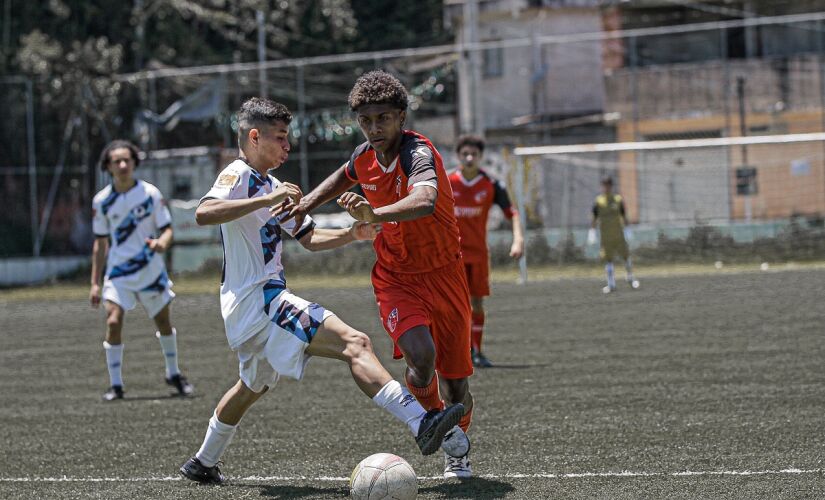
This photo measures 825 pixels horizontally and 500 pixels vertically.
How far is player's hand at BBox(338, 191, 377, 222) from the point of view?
507 centimetres

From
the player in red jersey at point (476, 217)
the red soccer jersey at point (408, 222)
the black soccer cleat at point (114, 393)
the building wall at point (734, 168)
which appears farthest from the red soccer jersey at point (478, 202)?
the building wall at point (734, 168)

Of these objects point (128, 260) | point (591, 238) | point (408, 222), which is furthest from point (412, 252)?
point (591, 238)

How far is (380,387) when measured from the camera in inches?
206

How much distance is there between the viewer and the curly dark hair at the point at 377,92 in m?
5.44

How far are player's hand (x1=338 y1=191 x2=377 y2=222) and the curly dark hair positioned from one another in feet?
1.79

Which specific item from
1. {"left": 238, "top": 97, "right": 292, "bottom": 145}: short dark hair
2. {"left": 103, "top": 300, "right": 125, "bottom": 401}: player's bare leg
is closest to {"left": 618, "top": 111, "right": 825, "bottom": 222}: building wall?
{"left": 103, "top": 300, "right": 125, "bottom": 401}: player's bare leg

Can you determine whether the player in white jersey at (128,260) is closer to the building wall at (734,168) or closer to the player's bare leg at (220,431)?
the player's bare leg at (220,431)

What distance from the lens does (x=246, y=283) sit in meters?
5.63

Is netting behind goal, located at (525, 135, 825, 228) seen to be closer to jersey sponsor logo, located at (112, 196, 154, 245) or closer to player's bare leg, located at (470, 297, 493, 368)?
player's bare leg, located at (470, 297, 493, 368)

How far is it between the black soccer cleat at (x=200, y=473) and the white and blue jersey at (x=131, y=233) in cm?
389

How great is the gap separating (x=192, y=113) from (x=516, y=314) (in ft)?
42.4

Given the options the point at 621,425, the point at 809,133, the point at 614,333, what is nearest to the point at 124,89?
the point at 809,133

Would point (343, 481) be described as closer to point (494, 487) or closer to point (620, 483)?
point (494, 487)

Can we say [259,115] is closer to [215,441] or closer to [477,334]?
[215,441]
